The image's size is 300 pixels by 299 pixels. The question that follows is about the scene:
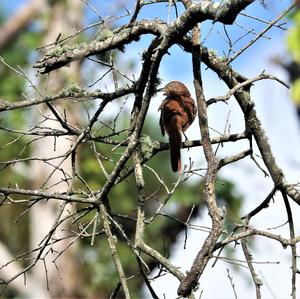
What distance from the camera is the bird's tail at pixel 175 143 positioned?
372 centimetres

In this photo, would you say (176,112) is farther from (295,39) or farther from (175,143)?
(295,39)

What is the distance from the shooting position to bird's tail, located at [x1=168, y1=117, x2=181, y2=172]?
3.72 meters

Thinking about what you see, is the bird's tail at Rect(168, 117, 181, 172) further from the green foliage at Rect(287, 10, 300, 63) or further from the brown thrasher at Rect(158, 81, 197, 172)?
the green foliage at Rect(287, 10, 300, 63)

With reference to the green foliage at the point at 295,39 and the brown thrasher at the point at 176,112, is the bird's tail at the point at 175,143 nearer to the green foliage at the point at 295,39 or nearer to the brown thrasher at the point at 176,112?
the brown thrasher at the point at 176,112

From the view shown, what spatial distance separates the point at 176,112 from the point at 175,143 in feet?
1.13

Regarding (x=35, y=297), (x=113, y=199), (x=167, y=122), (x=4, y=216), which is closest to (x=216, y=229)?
(x=167, y=122)

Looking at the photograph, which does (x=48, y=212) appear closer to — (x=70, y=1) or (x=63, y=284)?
(x=63, y=284)

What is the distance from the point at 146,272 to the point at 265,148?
0.64 meters

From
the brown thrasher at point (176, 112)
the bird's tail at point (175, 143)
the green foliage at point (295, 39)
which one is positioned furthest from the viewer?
the brown thrasher at point (176, 112)

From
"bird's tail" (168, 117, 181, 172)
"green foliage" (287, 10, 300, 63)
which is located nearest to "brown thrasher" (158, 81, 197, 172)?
"bird's tail" (168, 117, 181, 172)

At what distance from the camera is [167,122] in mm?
4102

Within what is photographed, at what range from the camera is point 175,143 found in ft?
12.4

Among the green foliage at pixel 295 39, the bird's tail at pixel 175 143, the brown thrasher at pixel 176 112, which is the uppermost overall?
the brown thrasher at pixel 176 112

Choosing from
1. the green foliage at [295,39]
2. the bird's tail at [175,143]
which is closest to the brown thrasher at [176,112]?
the bird's tail at [175,143]
